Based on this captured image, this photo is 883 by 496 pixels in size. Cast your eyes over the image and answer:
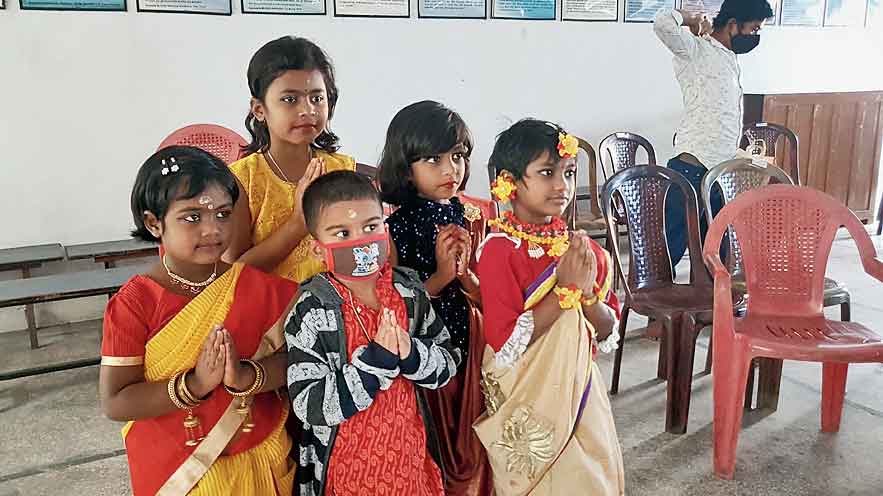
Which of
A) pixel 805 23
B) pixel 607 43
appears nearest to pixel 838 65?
pixel 805 23

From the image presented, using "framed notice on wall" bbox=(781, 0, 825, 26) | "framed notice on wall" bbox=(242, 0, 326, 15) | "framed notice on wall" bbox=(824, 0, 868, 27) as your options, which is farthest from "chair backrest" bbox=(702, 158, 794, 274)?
"framed notice on wall" bbox=(824, 0, 868, 27)

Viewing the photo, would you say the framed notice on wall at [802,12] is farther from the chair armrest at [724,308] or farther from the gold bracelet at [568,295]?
the gold bracelet at [568,295]

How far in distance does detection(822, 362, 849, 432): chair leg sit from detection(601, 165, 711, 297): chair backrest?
54 centimetres

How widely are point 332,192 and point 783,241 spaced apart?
1836mm

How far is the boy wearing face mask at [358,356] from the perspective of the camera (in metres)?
1.38

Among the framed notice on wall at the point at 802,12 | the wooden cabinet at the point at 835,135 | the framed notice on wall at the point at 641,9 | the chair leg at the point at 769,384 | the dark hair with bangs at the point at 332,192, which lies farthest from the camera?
the framed notice on wall at the point at 802,12

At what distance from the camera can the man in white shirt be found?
3.60 meters

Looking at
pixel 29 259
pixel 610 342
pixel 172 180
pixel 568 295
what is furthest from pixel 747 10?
pixel 29 259

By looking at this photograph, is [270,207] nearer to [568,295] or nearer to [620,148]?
[568,295]

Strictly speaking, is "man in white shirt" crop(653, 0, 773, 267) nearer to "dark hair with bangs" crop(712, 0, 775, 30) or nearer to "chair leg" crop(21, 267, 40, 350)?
Answer: "dark hair with bangs" crop(712, 0, 775, 30)

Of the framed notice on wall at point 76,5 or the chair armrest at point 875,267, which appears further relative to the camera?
the framed notice on wall at point 76,5

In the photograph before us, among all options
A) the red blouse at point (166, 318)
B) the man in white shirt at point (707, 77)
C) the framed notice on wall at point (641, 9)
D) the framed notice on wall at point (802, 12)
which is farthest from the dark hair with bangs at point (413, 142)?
the framed notice on wall at point (802, 12)

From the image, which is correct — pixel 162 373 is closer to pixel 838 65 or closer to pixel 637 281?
pixel 637 281

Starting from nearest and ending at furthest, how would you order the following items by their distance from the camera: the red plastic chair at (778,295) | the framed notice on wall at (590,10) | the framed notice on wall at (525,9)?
the red plastic chair at (778,295)
the framed notice on wall at (525,9)
the framed notice on wall at (590,10)
